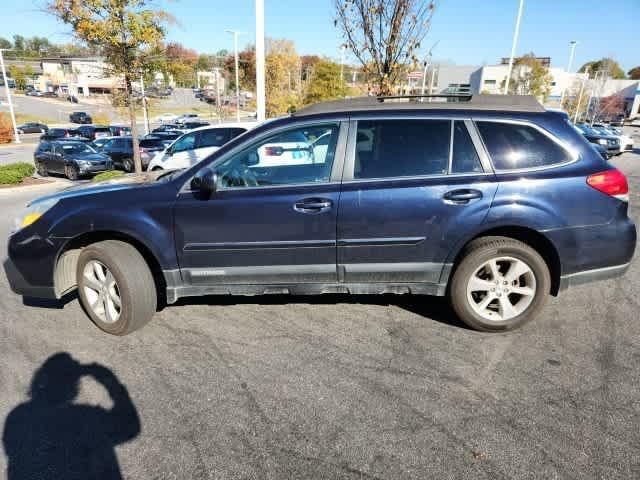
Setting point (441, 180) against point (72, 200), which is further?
point (72, 200)

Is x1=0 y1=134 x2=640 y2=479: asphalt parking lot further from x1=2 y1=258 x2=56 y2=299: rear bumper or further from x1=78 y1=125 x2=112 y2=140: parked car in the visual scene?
x1=78 y1=125 x2=112 y2=140: parked car

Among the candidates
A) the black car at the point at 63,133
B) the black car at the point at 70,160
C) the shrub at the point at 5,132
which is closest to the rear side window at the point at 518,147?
the black car at the point at 70,160

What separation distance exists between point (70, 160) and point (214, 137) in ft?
22.0

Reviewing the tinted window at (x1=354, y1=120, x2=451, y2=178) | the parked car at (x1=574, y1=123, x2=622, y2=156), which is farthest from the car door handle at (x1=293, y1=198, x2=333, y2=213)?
the parked car at (x1=574, y1=123, x2=622, y2=156)

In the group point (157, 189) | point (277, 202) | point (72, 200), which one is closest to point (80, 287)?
point (72, 200)

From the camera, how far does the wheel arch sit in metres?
3.26

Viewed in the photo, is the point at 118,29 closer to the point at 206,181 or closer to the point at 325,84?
the point at 206,181

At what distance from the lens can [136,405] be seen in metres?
2.62

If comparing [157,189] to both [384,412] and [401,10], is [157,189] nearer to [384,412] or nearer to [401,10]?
[384,412]

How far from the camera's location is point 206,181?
310 cm

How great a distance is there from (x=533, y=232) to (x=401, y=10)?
497 cm

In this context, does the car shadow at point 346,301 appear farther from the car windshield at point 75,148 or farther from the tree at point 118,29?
the car windshield at point 75,148

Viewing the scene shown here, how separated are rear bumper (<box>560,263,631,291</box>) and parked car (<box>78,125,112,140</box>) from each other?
3475cm

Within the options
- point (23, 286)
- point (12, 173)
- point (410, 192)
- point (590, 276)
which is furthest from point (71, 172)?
point (590, 276)
